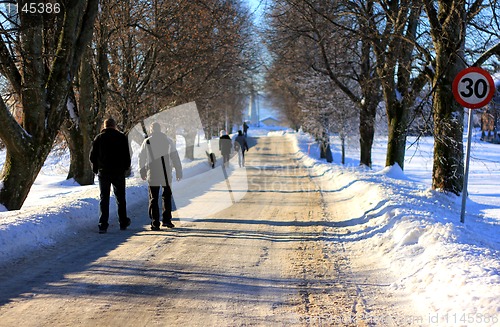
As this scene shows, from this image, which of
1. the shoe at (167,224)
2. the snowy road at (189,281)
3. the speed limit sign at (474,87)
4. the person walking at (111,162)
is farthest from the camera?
the shoe at (167,224)

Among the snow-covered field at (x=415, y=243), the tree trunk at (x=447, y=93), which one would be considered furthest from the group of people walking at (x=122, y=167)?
the tree trunk at (x=447, y=93)

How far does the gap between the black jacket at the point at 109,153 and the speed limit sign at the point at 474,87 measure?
578cm

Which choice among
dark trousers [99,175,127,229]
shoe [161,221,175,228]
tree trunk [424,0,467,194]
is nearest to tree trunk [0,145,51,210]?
dark trousers [99,175,127,229]

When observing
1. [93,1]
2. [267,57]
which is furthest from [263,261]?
[267,57]

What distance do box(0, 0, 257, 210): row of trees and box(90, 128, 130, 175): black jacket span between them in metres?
1.86

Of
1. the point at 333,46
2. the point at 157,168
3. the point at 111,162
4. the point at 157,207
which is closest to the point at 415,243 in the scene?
the point at 157,207

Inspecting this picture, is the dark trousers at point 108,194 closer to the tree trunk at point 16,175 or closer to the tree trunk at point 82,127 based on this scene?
the tree trunk at point 16,175

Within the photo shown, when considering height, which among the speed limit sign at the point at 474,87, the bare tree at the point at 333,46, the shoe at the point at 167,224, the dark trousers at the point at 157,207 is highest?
the bare tree at the point at 333,46

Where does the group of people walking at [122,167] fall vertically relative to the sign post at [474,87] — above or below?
below

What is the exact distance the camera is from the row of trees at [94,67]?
9.45 m

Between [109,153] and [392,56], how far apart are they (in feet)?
37.5

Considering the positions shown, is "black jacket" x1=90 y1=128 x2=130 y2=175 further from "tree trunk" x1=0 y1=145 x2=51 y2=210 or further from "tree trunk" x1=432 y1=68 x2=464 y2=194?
"tree trunk" x1=432 y1=68 x2=464 y2=194

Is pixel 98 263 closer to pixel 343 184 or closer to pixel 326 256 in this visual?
pixel 326 256

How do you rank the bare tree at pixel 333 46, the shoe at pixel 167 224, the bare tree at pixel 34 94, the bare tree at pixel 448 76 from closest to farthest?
the shoe at pixel 167 224
the bare tree at pixel 34 94
the bare tree at pixel 448 76
the bare tree at pixel 333 46
